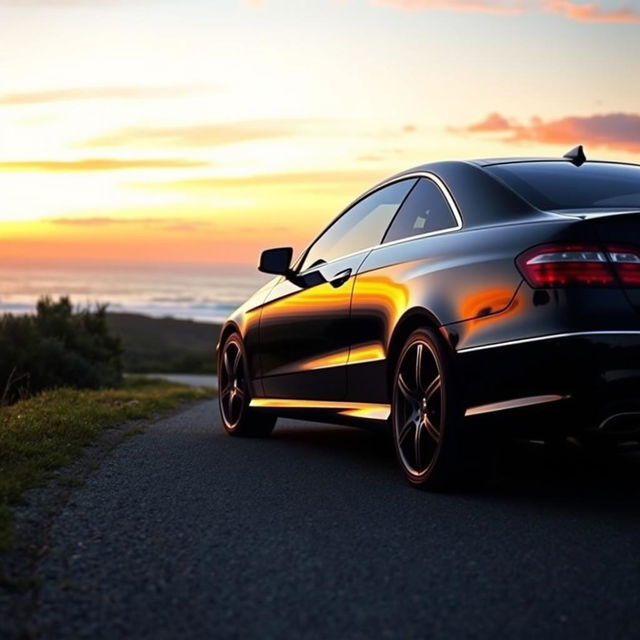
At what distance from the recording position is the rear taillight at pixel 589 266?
16.2 feet

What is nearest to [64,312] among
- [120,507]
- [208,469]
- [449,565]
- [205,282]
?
[208,469]

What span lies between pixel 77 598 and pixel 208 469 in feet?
9.63

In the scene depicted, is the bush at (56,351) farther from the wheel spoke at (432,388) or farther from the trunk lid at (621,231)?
the trunk lid at (621,231)

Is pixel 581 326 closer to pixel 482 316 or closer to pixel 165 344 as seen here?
pixel 482 316

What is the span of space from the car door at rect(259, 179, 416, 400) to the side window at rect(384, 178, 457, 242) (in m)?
0.14

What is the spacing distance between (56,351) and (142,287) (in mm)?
84583

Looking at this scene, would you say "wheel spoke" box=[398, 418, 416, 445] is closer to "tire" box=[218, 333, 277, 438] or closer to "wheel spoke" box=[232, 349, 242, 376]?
"tire" box=[218, 333, 277, 438]

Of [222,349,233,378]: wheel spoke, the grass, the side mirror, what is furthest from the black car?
the grass

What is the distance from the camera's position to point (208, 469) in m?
6.77

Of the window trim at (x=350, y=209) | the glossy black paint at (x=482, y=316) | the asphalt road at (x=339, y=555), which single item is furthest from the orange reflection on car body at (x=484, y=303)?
the window trim at (x=350, y=209)

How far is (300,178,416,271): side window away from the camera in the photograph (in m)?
6.77

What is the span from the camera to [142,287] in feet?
328

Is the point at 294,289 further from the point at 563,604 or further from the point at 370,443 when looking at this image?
the point at 563,604

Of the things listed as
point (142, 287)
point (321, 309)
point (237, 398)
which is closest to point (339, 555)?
A: point (321, 309)
